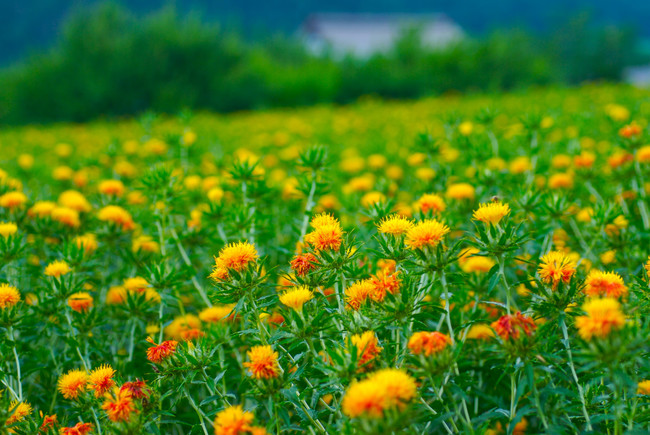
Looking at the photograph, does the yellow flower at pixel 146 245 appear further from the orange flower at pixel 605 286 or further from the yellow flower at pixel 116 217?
the orange flower at pixel 605 286

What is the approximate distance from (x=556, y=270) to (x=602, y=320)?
0.97 ft

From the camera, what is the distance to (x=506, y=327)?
1178 millimetres

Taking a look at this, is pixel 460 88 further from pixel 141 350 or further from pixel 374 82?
pixel 141 350

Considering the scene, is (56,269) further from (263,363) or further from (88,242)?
(263,363)

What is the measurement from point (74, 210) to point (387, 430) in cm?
207

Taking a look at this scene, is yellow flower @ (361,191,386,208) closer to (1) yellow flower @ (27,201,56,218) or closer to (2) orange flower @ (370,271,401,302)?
(2) orange flower @ (370,271,401,302)

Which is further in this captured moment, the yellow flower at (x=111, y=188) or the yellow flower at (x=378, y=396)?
the yellow flower at (x=111, y=188)

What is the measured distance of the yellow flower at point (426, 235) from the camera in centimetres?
133

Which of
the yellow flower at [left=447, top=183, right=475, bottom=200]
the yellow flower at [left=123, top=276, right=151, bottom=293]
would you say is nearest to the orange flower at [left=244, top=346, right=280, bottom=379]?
the yellow flower at [left=123, top=276, right=151, bottom=293]

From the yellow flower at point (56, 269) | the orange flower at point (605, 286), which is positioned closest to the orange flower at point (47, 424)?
the yellow flower at point (56, 269)

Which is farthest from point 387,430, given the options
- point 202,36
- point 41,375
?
point 202,36

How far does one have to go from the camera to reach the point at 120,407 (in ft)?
4.05

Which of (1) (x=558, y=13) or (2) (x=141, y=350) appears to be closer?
(2) (x=141, y=350)

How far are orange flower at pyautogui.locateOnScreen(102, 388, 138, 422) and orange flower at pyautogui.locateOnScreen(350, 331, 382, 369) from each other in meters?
0.55
